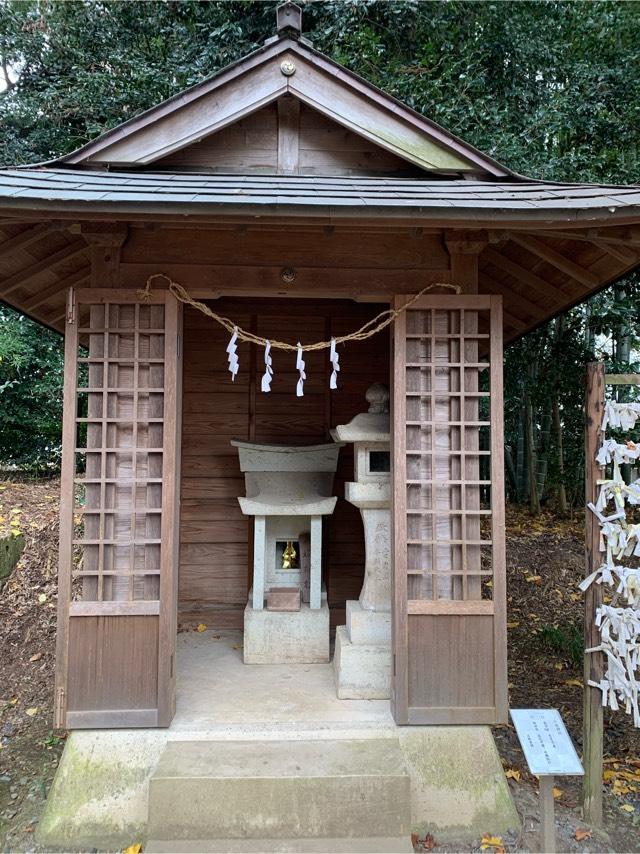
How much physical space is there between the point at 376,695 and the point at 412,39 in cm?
889

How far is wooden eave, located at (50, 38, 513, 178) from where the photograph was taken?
382cm

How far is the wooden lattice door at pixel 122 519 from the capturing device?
334cm

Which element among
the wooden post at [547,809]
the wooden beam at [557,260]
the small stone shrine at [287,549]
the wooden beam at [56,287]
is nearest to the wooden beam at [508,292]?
the wooden beam at [557,260]

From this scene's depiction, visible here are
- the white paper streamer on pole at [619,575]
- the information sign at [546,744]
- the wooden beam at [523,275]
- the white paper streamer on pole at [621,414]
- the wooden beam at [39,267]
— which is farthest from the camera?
the wooden beam at [523,275]

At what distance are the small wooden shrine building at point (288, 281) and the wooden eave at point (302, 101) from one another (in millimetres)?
12

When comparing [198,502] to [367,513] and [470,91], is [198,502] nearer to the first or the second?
[367,513]

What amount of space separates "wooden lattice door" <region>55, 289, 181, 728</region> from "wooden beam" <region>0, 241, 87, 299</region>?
0.74 m

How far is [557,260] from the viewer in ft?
12.7

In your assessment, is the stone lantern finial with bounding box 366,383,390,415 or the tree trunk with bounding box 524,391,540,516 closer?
the stone lantern finial with bounding box 366,383,390,415

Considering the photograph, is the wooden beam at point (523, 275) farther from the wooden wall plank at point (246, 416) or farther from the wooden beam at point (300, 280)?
the wooden wall plank at point (246, 416)

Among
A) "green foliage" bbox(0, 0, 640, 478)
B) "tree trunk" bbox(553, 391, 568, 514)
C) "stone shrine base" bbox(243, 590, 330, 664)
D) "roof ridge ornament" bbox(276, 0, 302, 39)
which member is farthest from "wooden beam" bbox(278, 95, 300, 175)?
"tree trunk" bbox(553, 391, 568, 514)

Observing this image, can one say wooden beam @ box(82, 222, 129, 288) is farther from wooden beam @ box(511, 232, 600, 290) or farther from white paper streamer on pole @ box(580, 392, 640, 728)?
white paper streamer on pole @ box(580, 392, 640, 728)

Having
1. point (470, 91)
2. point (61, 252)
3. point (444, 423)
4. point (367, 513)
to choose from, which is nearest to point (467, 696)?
point (367, 513)

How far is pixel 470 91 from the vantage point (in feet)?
25.7
